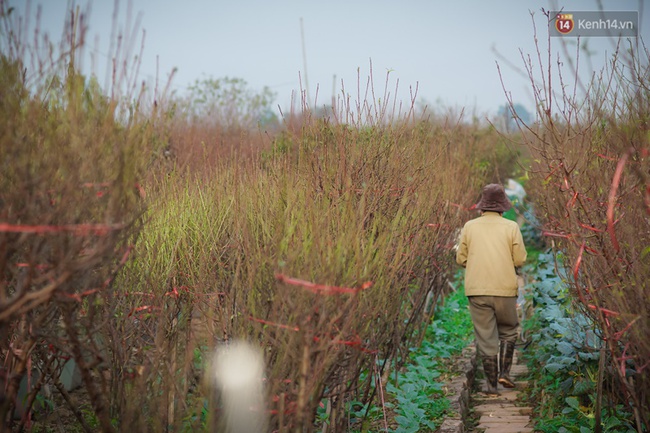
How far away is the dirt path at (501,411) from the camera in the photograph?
5.48 m

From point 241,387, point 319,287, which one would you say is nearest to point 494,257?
point 241,387

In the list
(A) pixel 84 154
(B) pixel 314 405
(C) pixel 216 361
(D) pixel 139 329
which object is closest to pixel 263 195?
(D) pixel 139 329

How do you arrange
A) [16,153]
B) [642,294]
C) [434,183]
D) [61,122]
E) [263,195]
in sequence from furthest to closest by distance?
[434,183]
[263,195]
[642,294]
[61,122]
[16,153]

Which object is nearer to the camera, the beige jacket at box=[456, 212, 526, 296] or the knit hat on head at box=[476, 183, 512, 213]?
the beige jacket at box=[456, 212, 526, 296]

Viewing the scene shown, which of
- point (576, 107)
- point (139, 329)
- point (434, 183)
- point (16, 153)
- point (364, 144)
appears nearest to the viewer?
point (16, 153)

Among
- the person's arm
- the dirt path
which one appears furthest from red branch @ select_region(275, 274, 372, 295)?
the person's arm

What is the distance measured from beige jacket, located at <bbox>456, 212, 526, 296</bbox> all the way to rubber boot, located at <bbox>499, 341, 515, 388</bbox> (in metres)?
0.52

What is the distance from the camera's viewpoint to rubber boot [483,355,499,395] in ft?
21.0

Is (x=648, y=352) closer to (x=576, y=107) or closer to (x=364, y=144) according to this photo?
(x=576, y=107)

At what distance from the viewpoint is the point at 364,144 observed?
5.57m

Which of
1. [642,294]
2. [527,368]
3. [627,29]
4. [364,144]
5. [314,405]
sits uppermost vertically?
[627,29]

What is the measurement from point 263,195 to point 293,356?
1745 mm

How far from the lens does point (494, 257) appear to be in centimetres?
636

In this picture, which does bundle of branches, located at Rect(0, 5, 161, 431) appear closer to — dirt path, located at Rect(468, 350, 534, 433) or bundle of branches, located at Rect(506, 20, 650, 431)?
bundle of branches, located at Rect(506, 20, 650, 431)
